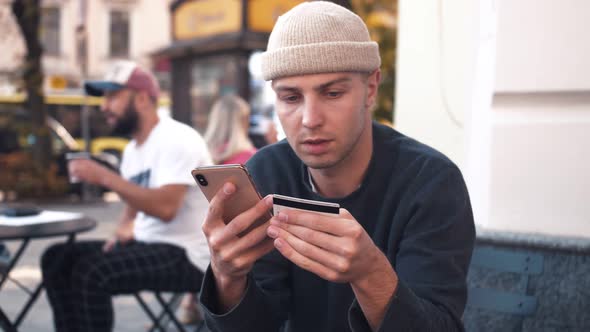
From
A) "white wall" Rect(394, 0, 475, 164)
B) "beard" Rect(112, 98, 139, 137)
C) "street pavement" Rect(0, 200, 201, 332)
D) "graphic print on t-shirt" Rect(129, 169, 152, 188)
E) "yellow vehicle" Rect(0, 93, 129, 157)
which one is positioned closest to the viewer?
"white wall" Rect(394, 0, 475, 164)

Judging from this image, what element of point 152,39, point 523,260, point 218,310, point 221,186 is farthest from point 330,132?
point 152,39

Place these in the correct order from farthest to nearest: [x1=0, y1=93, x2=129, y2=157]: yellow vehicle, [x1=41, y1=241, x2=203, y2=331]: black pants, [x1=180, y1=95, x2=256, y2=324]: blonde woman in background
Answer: [x1=0, y1=93, x2=129, y2=157]: yellow vehicle
[x1=180, y1=95, x2=256, y2=324]: blonde woman in background
[x1=41, y1=241, x2=203, y2=331]: black pants

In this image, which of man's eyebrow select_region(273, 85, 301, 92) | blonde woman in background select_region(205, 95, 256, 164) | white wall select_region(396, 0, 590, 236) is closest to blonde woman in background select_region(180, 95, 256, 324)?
blonde woman in background select_region(205, 95, 256, 164)

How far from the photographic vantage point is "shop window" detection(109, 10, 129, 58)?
30500mm

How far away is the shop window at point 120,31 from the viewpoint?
30.5 m

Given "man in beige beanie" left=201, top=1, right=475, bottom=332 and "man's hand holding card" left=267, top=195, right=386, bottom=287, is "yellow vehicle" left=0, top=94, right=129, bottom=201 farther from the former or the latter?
"man's hand holding card" left=267, top=195, right=386, bottom=287

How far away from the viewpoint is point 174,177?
3.22 meters

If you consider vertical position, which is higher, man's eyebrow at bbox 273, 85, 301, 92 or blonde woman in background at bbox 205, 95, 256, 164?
man's eyebrow at bbox 273, 85, 301, 92

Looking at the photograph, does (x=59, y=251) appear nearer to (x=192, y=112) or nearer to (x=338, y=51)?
(x=338, y=51)

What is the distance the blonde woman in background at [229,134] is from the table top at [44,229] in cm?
167

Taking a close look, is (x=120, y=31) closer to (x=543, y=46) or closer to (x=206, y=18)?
(x=206, y=18)

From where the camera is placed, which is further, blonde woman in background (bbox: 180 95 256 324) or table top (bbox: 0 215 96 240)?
blonde woman in background (bbox: 180 95 256 324)

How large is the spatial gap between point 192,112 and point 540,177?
10.5 metres

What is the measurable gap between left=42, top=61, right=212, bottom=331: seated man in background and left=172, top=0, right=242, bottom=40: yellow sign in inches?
287
